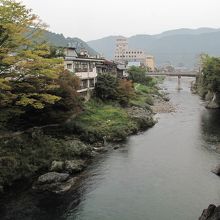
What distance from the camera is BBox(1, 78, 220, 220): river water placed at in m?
19.9

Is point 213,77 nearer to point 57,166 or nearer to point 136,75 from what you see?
point 136,75

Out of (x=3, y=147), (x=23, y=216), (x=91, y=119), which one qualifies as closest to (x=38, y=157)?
(x=3, y=147)

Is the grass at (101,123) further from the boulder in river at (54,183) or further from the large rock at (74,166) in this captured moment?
→ the boulder in river at (54,183)

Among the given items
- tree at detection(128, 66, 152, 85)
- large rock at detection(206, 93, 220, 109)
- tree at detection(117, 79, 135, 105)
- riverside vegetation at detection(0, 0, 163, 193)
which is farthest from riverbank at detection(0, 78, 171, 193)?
tree at detection(128, 66, 152, 85)

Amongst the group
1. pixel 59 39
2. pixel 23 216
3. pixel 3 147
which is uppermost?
pixel 59 39

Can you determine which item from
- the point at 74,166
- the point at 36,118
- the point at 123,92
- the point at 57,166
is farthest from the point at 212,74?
the point at 57,166

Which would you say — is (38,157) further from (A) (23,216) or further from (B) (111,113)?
(B) (111,113)

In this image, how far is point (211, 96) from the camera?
69.6 meters

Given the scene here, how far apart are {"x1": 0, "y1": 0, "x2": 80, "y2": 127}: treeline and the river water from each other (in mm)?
6056

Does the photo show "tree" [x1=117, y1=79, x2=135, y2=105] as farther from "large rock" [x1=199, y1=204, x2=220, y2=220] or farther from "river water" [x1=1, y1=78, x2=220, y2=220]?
"large rock" [x1=199, y1=204, x2=220, y2=220]

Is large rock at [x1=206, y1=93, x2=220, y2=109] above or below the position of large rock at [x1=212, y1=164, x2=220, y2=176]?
above

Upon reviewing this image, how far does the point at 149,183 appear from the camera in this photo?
78.7 feet

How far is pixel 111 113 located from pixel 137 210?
23.0 m

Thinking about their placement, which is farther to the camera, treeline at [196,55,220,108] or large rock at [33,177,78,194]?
treeline at [196,55,220,108]
